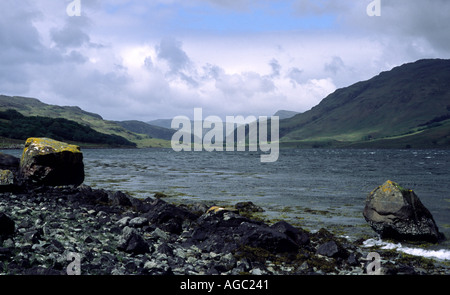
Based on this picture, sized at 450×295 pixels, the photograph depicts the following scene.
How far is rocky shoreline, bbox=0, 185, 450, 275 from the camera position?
975cm

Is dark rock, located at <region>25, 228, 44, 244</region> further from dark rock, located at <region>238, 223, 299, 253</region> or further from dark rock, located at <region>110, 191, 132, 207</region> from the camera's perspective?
dark rock, located at <region>110, 191, 132, 207</region>

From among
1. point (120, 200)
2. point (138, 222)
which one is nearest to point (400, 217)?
point (138, 222)

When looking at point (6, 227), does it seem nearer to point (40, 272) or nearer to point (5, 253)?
point (5, 253)

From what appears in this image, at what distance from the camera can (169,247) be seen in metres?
12.1

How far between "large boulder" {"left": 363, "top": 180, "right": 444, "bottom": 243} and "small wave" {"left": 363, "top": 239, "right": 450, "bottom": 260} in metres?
0.78

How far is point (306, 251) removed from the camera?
12.9 metres

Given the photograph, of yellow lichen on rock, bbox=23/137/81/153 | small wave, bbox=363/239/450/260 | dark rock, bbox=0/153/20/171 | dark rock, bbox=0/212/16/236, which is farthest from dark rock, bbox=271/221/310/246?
dark rock, bbox=0/153/20/171

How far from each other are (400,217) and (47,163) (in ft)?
76.8

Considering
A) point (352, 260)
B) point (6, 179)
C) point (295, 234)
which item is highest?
point (6, 179)

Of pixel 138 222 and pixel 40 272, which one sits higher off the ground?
pixel 40 272

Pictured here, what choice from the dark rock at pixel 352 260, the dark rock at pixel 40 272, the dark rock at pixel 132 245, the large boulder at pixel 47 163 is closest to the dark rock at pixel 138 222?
the dark rock at pixel 132 245

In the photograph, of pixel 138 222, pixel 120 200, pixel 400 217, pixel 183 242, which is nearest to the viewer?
pixel 183 242

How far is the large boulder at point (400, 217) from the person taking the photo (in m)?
15.5

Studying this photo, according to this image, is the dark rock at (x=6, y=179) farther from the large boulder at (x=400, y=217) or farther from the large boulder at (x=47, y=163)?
the large boulder at (x=400, y=217)
